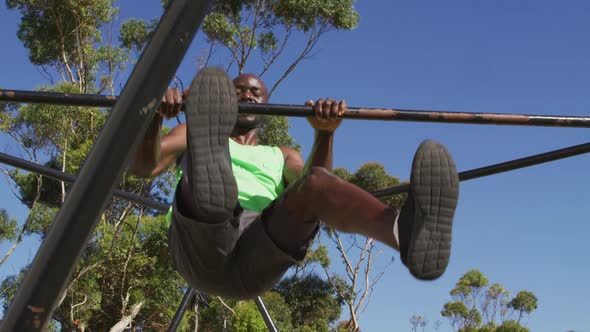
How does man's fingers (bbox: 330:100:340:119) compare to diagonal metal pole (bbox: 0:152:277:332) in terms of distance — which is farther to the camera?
diagonal metal pole (bbox: 0:152:277:332)

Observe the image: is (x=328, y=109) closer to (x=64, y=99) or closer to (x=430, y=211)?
(x=430, y=211)

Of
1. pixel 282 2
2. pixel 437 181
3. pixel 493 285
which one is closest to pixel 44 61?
pixel 282 2

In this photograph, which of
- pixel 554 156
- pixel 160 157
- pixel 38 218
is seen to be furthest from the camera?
pixel 38 218

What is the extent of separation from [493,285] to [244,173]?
22.4 m

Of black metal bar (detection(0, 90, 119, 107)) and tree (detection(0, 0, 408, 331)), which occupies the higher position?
tree (detection(0, 0, 408, 331))

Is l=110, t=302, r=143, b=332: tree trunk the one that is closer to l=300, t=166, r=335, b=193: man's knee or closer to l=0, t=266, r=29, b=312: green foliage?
l=0, t=266, r=29, b=312: green foliage

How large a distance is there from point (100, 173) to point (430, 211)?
879 mm

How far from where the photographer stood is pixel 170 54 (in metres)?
0.71

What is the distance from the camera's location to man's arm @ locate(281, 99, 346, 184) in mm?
1939

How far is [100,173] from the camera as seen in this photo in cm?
71

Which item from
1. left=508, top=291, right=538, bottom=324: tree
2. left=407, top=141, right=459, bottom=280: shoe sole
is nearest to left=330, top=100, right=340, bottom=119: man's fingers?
left=407, top=141, right=459, bottom=280: shoe sole

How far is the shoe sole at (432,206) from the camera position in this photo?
141cm

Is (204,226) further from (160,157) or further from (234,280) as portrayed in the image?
(160,157)

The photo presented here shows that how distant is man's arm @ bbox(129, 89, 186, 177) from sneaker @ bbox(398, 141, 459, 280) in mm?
709
